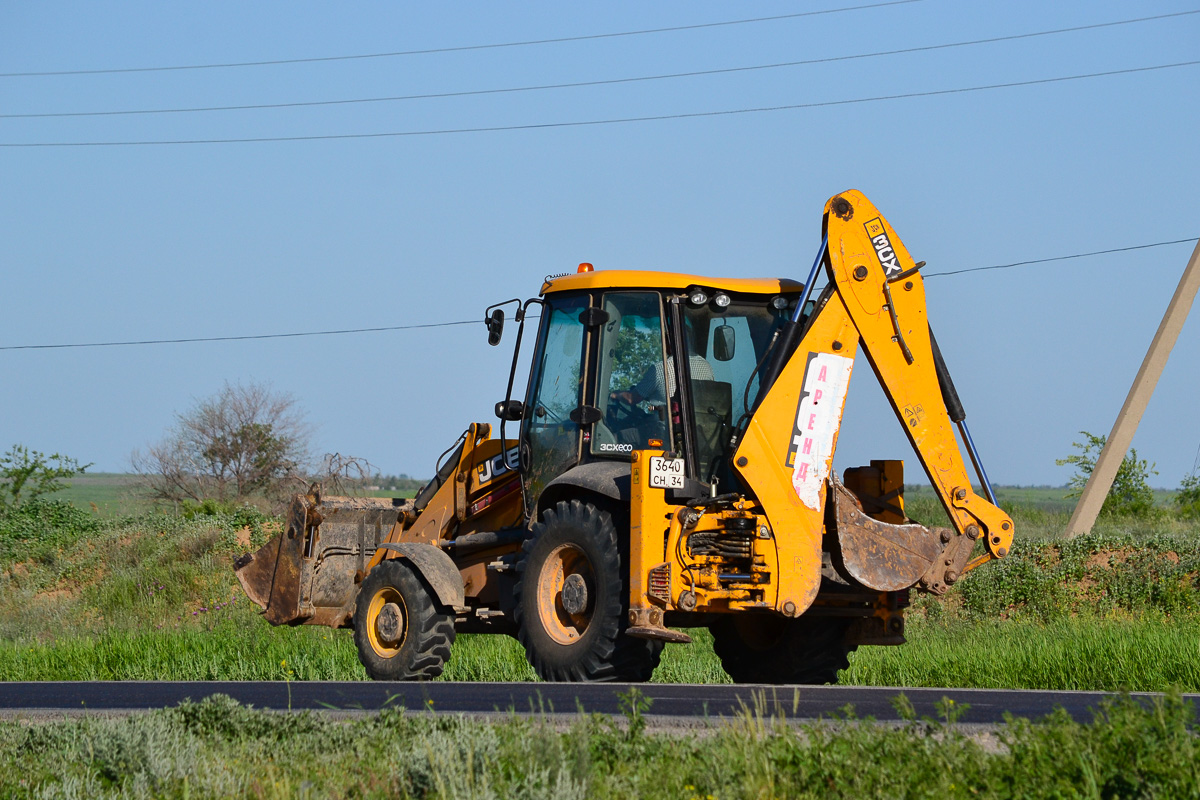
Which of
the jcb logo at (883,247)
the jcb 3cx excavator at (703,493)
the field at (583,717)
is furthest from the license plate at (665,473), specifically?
the field at (583,717)

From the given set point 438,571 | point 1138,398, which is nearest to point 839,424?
point 438,571

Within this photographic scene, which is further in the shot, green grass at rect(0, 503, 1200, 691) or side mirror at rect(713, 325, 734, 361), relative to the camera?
green grass at rect(0, 503, 1200, 691)

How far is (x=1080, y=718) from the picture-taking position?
722 cm

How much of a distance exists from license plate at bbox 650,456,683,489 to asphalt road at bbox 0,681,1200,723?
149 centimetres

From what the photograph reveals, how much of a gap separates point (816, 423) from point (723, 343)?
1424 mm

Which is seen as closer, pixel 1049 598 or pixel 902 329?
pixel 902 329

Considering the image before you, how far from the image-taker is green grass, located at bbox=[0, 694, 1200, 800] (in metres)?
5.36

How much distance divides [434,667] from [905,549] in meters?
4.41

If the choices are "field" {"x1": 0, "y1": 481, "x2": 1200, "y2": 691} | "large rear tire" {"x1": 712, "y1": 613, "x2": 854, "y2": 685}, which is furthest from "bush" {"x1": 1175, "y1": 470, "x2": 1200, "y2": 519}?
"large rear tire" {"x1": 712, "y1": 613, "x2": 854, "y2": 685}

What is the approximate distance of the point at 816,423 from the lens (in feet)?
33.0

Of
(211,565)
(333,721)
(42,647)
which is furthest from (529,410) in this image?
(211,565)

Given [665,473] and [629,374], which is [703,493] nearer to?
[665,473]

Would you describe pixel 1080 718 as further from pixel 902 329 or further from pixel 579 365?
pixel 579 365

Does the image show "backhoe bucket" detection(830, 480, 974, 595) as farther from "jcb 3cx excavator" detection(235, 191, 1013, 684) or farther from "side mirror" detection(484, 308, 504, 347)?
"side mirror" detection(484, 308, 504, 347)
